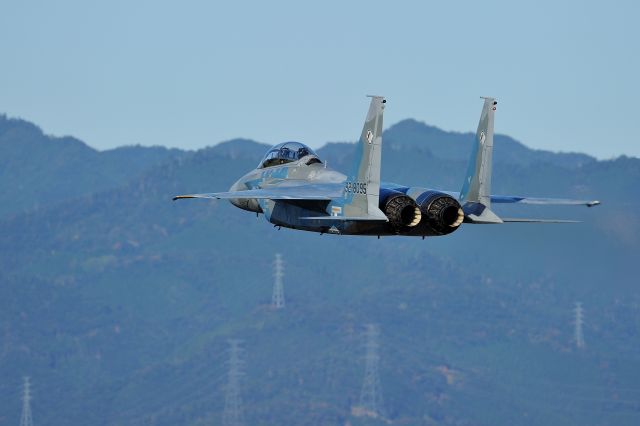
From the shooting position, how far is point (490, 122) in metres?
88.4

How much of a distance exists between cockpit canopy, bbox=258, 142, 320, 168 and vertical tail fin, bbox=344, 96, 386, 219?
1117cm

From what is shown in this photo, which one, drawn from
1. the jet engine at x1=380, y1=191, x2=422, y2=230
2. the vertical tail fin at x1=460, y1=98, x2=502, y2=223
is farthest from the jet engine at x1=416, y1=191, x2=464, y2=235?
the vertical tail fin at x1=460, y1=98, x2=502, y2=223

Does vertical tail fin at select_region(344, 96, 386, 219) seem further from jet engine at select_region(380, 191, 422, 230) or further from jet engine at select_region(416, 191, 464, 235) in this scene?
jet engine at select_region(416, 191, 464, 235)

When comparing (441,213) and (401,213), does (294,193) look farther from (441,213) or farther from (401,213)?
(441,213)

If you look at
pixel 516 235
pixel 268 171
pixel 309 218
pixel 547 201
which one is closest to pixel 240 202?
pixel 268 171

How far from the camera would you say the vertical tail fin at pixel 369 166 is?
82.7 m

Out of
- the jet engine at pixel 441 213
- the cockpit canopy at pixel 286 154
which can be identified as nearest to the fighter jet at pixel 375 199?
the jet engine at pixel 441 213

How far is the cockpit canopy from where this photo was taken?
312 ft

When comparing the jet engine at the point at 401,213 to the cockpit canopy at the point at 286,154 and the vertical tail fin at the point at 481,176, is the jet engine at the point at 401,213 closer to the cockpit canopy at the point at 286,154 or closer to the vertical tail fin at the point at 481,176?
the vertical tail fin at the point at 481,176

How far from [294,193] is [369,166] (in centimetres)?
675

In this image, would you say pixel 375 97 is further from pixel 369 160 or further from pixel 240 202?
pixel 240 202

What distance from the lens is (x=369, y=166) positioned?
83.1 meters

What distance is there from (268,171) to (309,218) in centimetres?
1098

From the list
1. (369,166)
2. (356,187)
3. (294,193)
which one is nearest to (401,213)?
(356,187)
